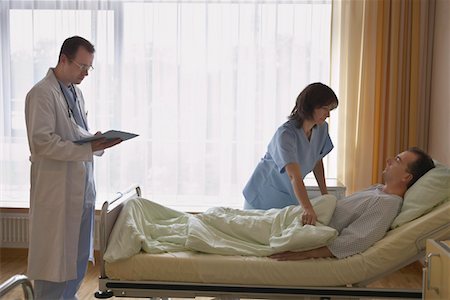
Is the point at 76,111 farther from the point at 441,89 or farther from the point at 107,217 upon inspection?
the point at 441,89

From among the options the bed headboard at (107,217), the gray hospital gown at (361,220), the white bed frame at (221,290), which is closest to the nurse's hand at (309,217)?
the gray hospital gown at (361,220)

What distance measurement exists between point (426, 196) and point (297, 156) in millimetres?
718

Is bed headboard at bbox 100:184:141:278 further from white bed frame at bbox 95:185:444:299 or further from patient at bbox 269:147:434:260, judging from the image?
patient at bbox 269:147:434:260

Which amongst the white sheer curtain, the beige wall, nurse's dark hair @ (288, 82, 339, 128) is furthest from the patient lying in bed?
the white sheer curtain

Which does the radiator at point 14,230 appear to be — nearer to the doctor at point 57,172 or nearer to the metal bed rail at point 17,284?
the doctor at point 57,172

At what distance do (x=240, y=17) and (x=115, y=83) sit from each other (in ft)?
3.49

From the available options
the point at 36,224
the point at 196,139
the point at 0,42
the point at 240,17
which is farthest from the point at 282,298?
the point at 0,42

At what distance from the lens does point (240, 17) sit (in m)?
4.46

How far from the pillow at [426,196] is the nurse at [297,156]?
1.29ft

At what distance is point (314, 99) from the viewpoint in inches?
113

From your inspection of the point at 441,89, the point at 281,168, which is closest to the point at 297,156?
the point at 281,168

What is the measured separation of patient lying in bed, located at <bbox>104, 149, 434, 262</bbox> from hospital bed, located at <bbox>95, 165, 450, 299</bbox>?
5 cm

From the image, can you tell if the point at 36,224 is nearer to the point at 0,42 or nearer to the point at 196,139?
the point at 196,139

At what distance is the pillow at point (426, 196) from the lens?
257 centimetres
